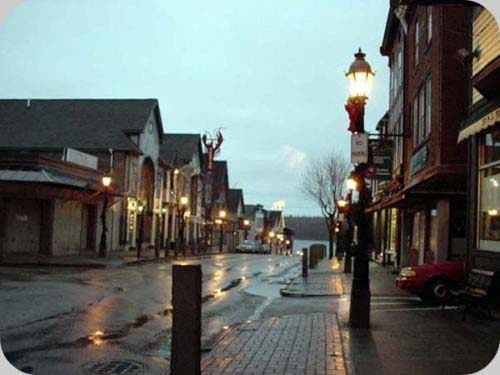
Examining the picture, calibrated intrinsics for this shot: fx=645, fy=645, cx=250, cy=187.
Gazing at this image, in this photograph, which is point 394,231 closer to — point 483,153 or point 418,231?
point 418,231

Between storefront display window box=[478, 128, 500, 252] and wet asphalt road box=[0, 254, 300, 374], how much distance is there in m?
4.94

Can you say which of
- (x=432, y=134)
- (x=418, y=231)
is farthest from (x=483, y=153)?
(x=418, y=231)

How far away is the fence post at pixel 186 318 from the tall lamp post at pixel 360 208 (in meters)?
5.07

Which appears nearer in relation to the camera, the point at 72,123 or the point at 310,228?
the point at 72,123

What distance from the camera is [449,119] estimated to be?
17.5 meters

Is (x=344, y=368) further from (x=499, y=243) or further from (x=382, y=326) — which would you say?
(x=499, y=243)

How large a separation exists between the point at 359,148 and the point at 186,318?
19.3 feet

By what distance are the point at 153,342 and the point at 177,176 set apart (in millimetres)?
46514

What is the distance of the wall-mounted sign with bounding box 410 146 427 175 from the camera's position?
782 inches

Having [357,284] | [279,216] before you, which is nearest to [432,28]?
[357,284]

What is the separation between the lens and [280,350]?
346 inches

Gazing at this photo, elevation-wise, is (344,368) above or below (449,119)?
below

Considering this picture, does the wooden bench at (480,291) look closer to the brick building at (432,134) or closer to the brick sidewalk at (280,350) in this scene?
the brick sidewalk at (280,350)

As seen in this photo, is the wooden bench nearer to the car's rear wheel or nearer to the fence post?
the car's rear wheel
